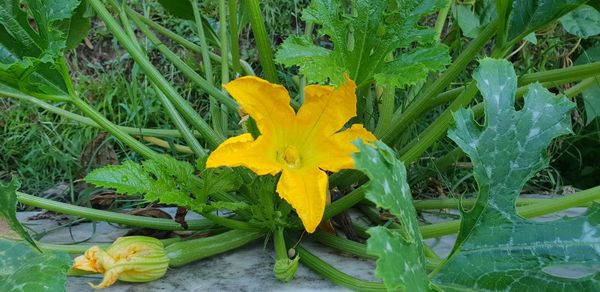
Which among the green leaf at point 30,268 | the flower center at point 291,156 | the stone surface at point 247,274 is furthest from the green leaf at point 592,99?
the green leaf at point 30,268

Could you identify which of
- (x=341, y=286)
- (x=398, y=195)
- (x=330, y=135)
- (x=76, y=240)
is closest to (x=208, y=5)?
(x=76, y=240)

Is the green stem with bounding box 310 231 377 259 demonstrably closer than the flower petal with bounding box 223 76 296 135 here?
No

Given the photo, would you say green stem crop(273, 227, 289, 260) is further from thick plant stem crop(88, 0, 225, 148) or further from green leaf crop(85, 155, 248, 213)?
thick plant stem crop(88, 0, 225, 148)

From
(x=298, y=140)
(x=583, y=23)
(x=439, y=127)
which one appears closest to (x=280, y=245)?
(x=298, y=140)

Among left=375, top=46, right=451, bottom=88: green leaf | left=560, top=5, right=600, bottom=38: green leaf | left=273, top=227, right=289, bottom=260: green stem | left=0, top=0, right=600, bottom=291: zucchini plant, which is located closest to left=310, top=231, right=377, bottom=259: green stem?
left=0, top=0, right=600, bottom=291: zucchini plant

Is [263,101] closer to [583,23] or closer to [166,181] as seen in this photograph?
[166,181]

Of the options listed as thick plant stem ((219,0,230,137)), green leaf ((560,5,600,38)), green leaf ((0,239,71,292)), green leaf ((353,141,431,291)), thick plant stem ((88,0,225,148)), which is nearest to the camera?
green leaf ((353,141,431,291))
